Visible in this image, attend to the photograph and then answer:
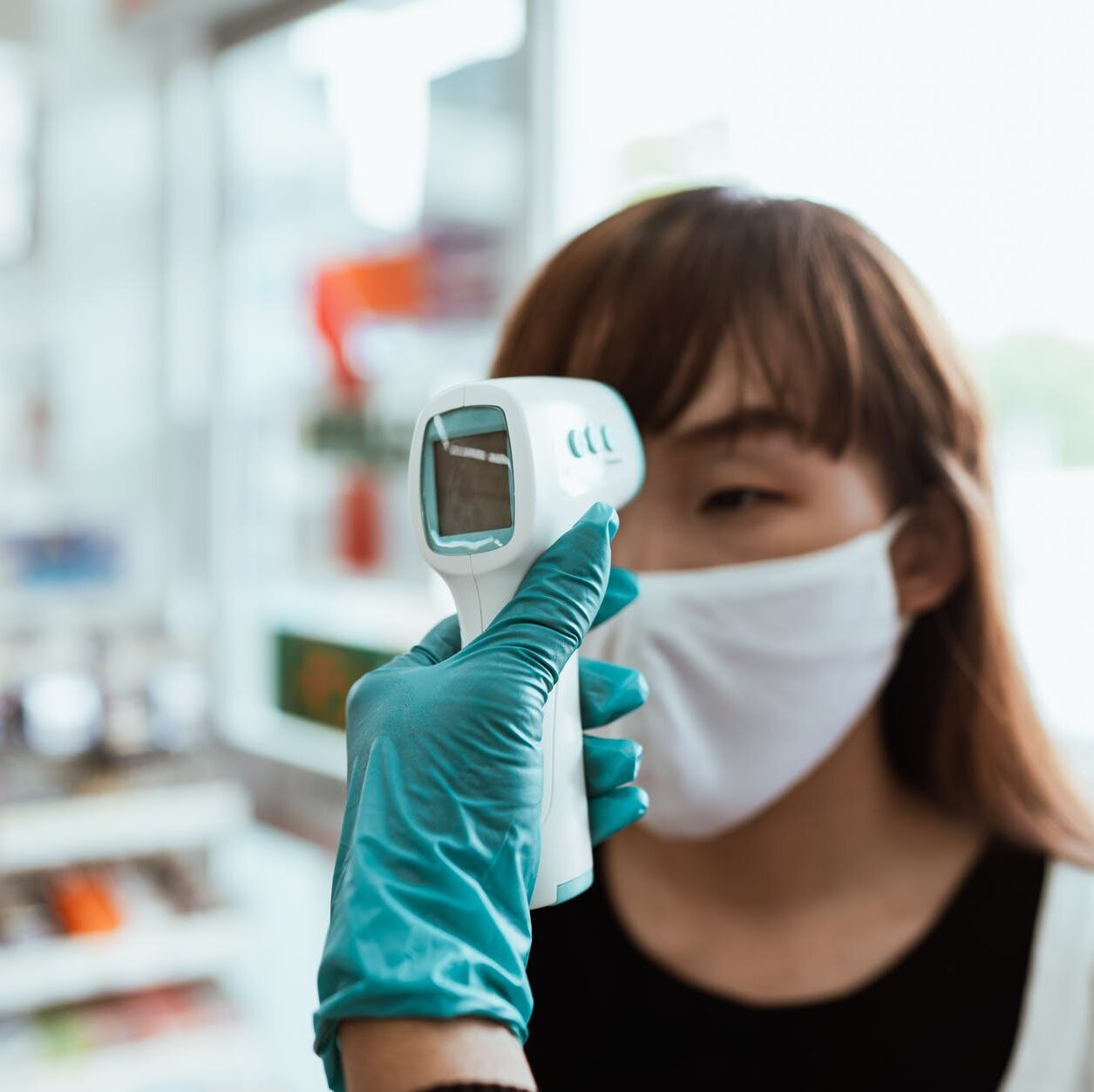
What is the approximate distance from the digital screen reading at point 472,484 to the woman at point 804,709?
0.98ft

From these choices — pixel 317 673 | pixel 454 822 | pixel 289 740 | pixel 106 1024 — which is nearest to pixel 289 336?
pixel 317 673

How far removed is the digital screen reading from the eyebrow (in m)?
0.32

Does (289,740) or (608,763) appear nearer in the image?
(608,763)

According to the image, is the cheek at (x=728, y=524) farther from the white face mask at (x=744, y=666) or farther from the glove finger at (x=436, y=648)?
the glove finger at (x=436, y=648)

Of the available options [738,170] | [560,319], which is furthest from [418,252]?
[560,319]

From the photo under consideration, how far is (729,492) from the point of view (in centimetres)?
101

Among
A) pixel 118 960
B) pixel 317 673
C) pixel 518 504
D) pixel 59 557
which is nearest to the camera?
pixel 518 504

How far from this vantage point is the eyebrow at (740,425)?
3.23 feet

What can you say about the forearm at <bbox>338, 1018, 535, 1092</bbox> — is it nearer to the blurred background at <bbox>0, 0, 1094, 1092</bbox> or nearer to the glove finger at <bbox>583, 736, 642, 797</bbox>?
the glove finger at <bbox>583, 736, 642, 797</bbox>

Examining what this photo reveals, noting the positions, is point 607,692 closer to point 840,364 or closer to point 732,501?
point 732,501

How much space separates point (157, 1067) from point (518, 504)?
194 cm

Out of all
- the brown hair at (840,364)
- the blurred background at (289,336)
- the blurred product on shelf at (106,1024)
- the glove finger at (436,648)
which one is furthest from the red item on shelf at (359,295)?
the glove finger at (436,648)

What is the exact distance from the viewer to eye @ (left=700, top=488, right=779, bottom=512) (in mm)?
1016

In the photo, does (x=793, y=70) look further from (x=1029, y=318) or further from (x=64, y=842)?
(x=64, y=842)
